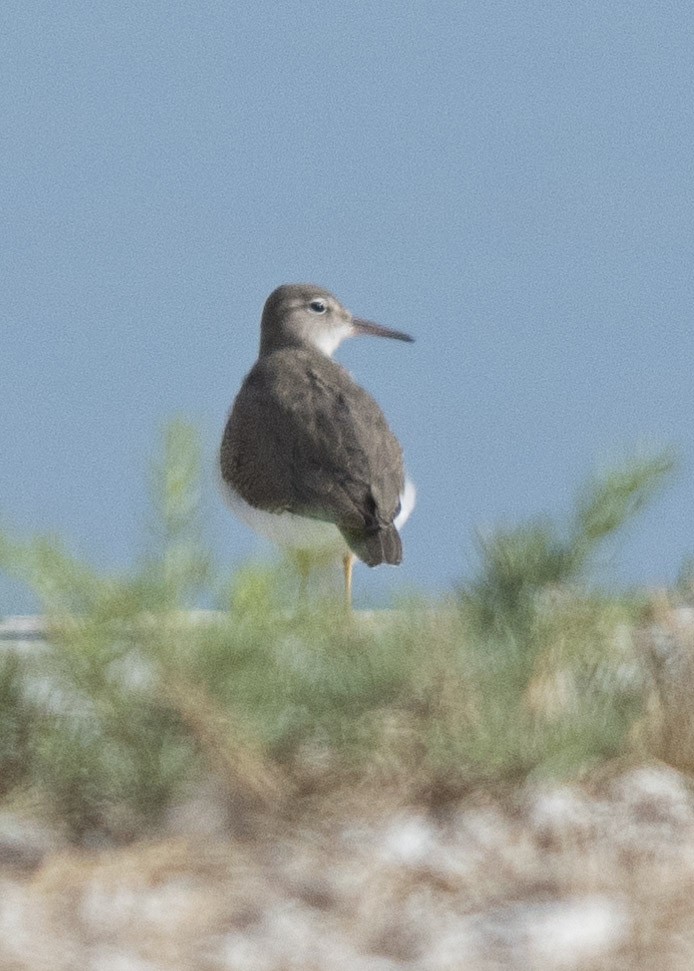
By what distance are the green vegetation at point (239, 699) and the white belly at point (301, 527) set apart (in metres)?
3.30

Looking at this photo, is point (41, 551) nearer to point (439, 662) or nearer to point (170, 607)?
point (170, 607)

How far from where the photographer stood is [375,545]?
7508mm

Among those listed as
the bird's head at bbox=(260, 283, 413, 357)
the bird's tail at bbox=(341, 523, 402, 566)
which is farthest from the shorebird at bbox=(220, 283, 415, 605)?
the bird's head at bbox=(260, 283, 413, 357)

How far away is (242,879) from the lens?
13.2ft

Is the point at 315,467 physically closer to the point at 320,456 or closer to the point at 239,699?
the point at 320,456

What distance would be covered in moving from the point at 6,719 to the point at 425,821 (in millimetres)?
1179

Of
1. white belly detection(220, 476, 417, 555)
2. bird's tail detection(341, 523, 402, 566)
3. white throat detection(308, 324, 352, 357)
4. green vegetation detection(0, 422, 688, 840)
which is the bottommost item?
green vegetation detection(0, 422, 688, 840)

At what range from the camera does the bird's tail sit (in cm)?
748

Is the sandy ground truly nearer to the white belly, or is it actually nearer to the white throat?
the white belly

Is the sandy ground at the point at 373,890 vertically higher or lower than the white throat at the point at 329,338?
lower

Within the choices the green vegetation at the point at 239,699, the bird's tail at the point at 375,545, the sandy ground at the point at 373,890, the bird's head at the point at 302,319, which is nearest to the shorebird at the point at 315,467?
the bird's tail at the point at 375,545

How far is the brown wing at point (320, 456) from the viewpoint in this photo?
25.0 feet

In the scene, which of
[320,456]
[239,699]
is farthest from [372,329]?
[239,699]

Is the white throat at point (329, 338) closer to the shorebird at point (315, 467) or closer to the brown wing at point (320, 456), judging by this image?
the shorebird at point (315, 467)
